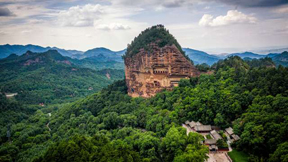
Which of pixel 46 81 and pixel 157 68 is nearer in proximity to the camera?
pixel 157 68

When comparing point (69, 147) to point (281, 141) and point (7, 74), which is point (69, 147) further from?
point (7, 74)

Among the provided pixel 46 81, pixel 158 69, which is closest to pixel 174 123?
pixel 158 69

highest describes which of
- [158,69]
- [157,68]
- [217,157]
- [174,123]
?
[157,68]

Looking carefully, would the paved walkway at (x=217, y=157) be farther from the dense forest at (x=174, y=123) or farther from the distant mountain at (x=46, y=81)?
the distant mountain at (x=46, y=81)

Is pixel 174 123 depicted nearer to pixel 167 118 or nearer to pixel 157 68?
pixel 167 118

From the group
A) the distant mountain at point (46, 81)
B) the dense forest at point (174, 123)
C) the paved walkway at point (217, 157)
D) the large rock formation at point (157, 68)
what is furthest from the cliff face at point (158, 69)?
the distant mountain at point (46, 81)

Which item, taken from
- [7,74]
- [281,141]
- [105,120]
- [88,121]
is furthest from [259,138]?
[7,74]

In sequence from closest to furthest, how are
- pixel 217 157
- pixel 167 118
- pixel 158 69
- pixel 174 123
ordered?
pixel 217 157 → pixel 174 123 → pixel 167 118 → pixel 158 69
